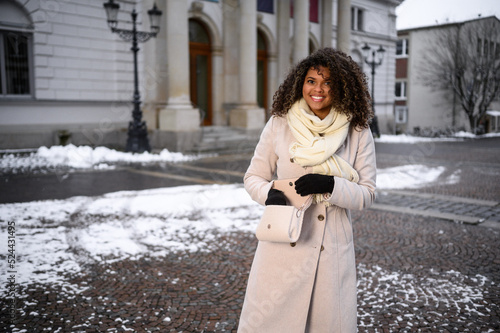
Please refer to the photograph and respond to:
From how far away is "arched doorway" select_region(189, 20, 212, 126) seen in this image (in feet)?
65.9

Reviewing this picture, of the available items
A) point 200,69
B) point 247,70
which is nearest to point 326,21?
point 247,70

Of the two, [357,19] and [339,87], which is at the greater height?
[357,19]

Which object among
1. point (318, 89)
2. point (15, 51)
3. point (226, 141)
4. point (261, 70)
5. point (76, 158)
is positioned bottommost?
point (76, 158)

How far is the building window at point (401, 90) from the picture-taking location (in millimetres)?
40344

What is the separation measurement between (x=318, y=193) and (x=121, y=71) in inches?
664

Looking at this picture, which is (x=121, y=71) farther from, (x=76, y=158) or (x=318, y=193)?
(x=318, y=193)

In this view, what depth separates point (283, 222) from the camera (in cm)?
210

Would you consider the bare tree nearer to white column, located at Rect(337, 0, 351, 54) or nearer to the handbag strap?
white column, located at Rect(337, 0, 351, 54)

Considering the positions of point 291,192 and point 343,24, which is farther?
point 343,24

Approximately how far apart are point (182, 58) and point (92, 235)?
40.0 feet

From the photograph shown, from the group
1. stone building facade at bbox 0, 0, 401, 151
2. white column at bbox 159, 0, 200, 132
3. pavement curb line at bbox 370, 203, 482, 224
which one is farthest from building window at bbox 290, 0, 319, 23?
pavement curb line at bbox 370, 203, 482, 224

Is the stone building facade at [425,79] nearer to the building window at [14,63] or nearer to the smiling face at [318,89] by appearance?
the building window at [14,63]

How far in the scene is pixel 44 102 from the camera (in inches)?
625

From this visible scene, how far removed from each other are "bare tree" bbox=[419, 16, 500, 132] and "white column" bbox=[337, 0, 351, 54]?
478 inches
